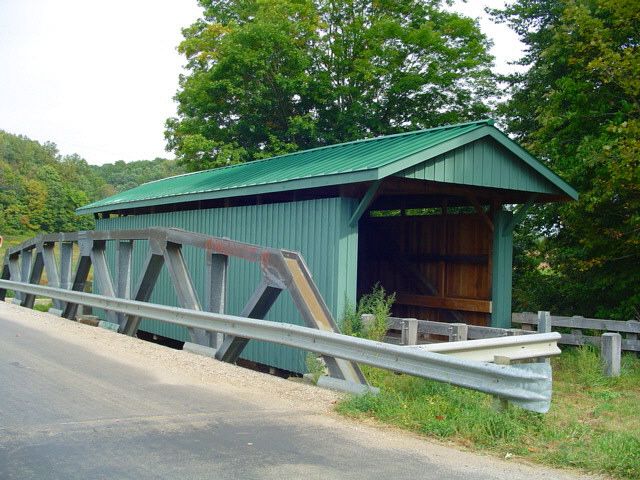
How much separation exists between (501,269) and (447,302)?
4.04 feet

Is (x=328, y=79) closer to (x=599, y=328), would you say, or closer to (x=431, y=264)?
(x=431, y=264)

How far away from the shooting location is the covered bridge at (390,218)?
404 inches

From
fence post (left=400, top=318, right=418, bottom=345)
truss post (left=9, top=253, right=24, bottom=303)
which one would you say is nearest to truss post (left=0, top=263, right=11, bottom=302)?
truss post (left=9, top=253, right=24, bottom=303)

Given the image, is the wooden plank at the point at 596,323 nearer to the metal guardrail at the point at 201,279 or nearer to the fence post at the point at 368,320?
the fence post at the point at 368,320

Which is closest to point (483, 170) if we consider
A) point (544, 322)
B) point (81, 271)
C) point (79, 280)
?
point (544, 322)

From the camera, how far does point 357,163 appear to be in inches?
403

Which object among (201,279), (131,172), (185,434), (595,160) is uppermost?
(131,172)

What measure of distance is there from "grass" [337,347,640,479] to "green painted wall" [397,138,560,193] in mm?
3537

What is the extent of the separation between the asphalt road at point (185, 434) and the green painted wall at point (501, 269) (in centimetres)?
547

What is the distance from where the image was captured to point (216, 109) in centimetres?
2922

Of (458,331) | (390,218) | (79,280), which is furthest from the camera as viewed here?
(390,218)

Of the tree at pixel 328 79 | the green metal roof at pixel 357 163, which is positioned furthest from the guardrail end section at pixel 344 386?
the tree at pixel 328 79

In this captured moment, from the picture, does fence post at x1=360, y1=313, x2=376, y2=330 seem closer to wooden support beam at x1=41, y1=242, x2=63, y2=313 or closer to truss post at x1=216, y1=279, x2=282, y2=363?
truss post at x1=216, y1=279, x2=282, y2=363

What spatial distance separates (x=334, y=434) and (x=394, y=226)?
9.20 meters
